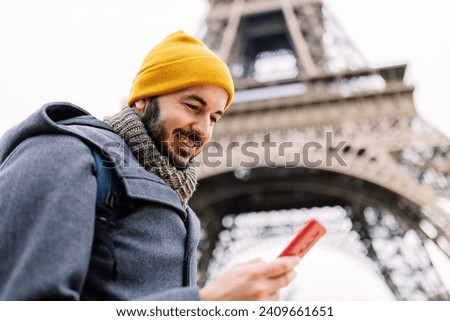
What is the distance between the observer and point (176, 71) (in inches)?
56.7

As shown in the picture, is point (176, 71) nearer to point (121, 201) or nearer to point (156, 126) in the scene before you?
point (156, 126)

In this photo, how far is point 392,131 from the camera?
11.2 m

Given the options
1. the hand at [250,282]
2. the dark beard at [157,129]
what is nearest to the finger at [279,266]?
the hand at [250,282]

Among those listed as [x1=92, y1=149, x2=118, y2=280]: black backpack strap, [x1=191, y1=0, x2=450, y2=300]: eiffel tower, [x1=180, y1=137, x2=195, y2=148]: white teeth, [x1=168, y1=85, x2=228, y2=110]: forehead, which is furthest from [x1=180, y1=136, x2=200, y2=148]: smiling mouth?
[x1=191, y1=0, x2=450, y2=300]: eiffel tower

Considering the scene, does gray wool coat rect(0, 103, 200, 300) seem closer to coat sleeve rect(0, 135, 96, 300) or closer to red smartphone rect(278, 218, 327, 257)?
coat sleeve rect(0, 135, 96, 300)

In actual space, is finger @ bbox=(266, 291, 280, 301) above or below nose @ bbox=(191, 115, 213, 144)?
below

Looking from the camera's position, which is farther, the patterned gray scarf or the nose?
the nose

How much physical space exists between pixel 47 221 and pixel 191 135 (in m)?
0.62

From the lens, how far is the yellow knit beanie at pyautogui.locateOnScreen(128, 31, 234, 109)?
142 centimetres

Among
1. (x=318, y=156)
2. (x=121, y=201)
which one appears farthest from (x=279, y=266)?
(x=318, y=156)

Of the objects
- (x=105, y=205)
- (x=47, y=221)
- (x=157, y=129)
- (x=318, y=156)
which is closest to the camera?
(x=47, y=221)

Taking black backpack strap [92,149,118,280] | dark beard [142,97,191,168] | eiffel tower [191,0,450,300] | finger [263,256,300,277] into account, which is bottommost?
eiffel tower [191,0,450,300]

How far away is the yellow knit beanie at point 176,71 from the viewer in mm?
1423

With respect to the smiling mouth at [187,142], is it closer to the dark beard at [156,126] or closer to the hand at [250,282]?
the dark beard at [156,126]
